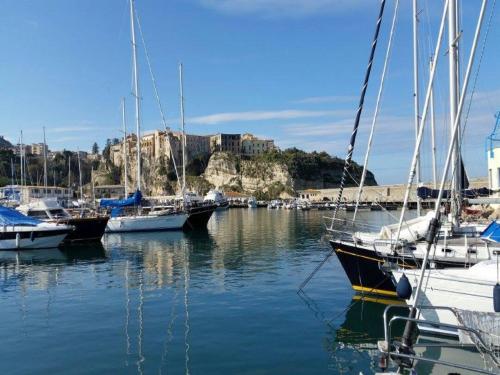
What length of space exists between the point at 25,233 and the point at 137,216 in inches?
606

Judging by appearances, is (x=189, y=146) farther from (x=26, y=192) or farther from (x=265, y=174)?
(x=26, y=192)

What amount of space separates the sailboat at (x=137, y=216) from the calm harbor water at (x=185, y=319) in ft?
65.8

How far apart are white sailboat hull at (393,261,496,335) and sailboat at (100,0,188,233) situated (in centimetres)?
3902

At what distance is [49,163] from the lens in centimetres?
18950

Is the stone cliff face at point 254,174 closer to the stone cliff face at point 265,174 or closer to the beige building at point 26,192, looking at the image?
the stone cliff face at point 265,174

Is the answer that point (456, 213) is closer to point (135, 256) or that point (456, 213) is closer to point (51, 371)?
point (51, 371)

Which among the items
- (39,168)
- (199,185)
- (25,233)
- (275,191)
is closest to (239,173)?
(199,185)

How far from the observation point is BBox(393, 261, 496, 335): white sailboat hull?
40.0 feet

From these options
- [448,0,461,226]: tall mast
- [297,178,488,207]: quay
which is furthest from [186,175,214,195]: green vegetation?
[448,0,461,226]: tall mast

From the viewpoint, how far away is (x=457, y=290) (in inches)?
494

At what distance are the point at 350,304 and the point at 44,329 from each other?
10.1 m

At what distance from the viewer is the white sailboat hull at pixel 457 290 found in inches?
480

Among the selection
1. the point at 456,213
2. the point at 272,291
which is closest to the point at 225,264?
the point at 272,291

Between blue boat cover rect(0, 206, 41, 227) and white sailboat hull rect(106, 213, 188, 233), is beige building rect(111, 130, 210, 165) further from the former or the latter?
blue boat cover rect(0, 206, 41, 227)
